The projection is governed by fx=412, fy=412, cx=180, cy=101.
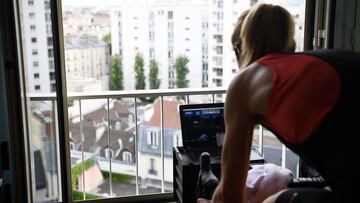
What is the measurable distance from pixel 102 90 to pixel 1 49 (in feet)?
4.21

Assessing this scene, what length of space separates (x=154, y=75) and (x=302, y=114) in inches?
96.0

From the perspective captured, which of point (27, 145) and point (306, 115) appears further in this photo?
point (27, 145)

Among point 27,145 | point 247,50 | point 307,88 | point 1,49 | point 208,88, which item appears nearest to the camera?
point 307,88

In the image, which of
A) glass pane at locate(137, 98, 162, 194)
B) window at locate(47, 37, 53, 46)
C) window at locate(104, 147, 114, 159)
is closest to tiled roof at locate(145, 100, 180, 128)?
glass pane at locate(137, 98, 162, 194)

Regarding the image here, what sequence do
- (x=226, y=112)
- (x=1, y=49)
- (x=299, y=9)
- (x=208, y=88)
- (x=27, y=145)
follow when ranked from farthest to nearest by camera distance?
(x=208, y=88) → (x=299, y=9) → (x=27, y=145) → (x=1, y=49) → (x=226, y=112)

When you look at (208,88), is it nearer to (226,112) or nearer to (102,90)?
(102,90)

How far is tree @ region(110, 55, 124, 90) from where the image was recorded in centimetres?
333

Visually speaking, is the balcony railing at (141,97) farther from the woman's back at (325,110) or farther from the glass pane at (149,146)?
the woman's back at (325,110)

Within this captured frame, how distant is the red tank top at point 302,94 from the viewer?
3.60 ft

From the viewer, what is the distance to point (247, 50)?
1.35 metres

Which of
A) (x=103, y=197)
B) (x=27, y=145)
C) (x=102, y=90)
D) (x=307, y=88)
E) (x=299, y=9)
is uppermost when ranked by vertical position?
(x=299, y=9)

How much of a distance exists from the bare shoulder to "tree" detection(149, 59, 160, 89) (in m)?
2.24

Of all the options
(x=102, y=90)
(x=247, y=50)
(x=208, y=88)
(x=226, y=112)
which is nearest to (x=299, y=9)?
(x=208, y=88)

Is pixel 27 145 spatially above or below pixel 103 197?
above
